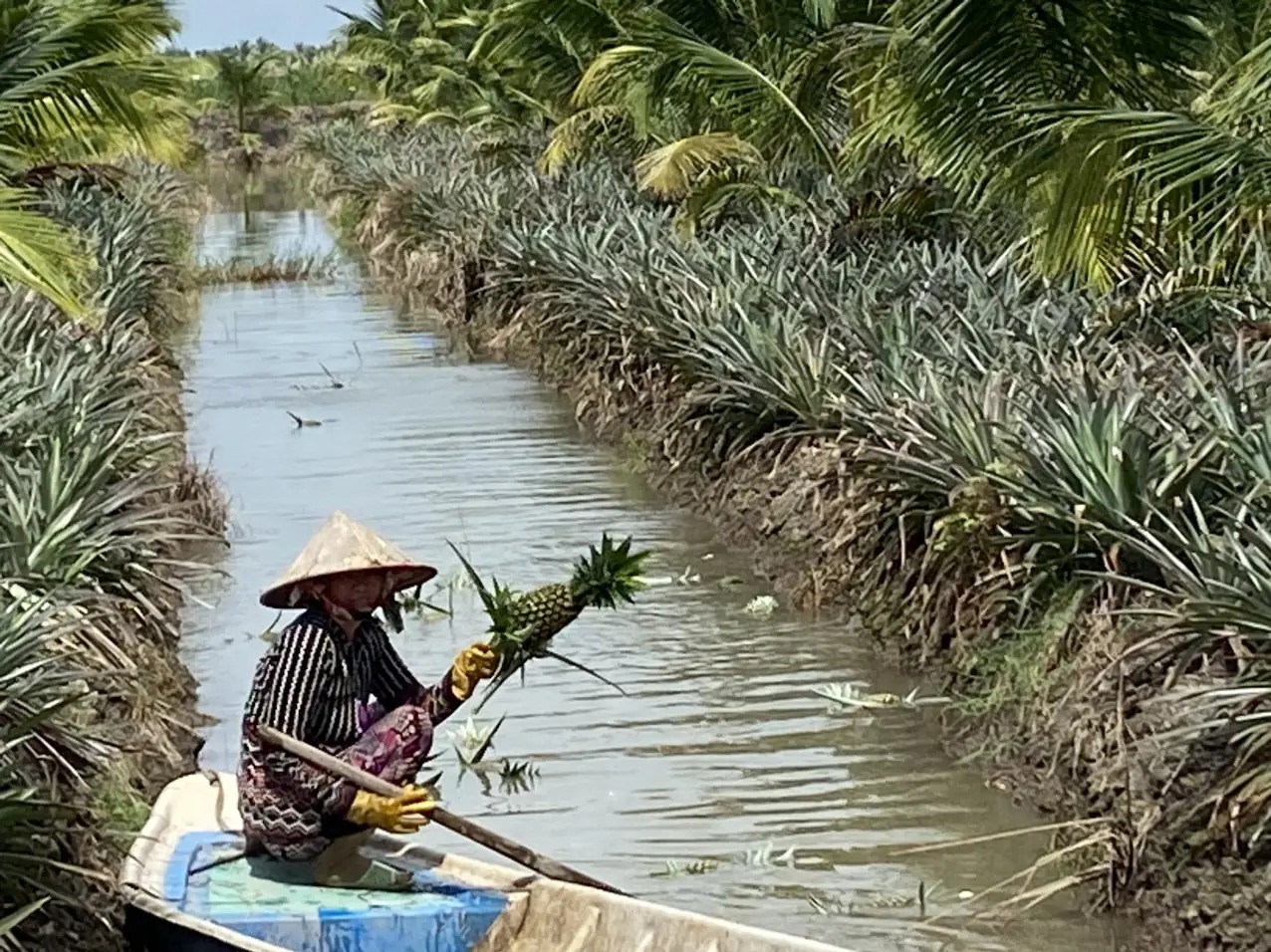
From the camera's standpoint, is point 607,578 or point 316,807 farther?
point 607,578

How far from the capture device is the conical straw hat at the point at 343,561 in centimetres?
666

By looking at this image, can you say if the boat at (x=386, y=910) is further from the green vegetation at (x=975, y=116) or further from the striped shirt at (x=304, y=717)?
the green vegetation at (x=975, y=116)

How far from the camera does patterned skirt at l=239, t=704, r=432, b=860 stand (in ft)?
21.9

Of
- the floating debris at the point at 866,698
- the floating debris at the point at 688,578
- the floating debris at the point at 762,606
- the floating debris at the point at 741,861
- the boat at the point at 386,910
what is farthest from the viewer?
the floating debris at the point at 688,578

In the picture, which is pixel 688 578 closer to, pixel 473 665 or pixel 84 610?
pixel 84 610

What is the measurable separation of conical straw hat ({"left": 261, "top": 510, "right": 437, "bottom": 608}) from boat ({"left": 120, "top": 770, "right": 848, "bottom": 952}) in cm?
86

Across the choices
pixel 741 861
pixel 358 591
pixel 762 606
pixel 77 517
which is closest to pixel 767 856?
pixel 741 861

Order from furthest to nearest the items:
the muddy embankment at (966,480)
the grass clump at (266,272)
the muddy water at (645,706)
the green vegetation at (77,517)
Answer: the grass clump at (266,272)
the muddy water at (645,706)
the muddy embankment at (966,480)
the green vegetation at (77,517)

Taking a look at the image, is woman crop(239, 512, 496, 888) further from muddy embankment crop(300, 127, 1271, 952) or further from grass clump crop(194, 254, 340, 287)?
grass clump crop(194, 254, 340, 287)

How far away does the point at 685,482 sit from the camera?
48.9ft

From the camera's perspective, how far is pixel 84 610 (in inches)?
314

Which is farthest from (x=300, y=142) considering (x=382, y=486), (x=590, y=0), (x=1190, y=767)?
(x=1190, y=767)

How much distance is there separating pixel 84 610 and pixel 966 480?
3893 mm

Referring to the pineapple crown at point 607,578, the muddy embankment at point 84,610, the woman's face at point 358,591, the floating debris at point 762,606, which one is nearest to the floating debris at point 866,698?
the floating debris at point 762,606
